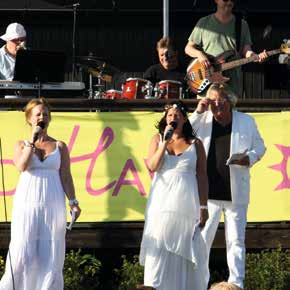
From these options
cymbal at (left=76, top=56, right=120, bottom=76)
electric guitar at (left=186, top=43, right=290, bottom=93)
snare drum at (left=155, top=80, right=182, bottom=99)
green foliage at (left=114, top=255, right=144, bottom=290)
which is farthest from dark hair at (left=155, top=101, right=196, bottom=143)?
cymbal at (left=76, top=56, right=120, bottom=76)

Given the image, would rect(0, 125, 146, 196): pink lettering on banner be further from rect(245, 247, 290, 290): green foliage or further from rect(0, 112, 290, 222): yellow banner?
rect(245, 247, 290, 290): green foliage

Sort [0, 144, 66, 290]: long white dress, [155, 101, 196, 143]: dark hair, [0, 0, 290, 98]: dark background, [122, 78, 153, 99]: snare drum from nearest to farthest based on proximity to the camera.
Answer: [0, 144, 66, 290]: long white dress < [155, 101, 196, 143]: dark hair < [122, 78, 153, 99]: snare drum < [0, 0, 290, 98]: dark background

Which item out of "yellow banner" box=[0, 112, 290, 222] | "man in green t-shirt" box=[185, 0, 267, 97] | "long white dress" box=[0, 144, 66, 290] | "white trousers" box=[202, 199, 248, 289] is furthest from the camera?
"man in green t-shirt" box=[185, 0, 267, 97]

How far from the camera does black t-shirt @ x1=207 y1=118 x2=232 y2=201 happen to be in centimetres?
870

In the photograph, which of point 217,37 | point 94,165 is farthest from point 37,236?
point 217,37

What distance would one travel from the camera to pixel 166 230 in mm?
7941

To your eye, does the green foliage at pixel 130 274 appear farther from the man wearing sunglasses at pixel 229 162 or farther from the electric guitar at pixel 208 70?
the electric guitar at pixel 208 70

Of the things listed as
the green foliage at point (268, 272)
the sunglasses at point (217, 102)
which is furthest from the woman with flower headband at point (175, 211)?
the green foliage at point (268, 272)

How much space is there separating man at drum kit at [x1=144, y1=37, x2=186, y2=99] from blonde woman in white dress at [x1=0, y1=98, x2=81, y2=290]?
269cm

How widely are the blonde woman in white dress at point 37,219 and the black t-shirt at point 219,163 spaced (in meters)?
1.33

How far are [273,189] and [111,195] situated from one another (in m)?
1.68

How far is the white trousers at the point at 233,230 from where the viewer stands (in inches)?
340

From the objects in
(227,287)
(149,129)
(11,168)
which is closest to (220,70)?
(149,129)

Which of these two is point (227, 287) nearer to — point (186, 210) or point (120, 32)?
point (186, 210)
